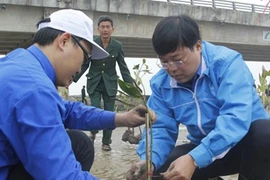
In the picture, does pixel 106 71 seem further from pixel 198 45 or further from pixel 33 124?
pixel 33 124

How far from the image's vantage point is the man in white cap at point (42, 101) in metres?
1.57

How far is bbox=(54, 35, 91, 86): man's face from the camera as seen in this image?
1830 mm

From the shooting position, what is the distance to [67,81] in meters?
1.94

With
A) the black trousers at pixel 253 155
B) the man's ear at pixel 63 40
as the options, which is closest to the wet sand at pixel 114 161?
the black trousers at pixel 253 155

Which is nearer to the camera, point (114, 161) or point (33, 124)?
point (33, 124)

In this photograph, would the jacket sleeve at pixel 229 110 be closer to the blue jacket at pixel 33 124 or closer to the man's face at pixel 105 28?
the blue jacket at pixel 33 124

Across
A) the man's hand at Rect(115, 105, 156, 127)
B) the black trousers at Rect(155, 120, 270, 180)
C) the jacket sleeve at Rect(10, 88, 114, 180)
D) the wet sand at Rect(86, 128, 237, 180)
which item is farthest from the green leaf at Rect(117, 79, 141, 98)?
the wet sand at Rect(86, 128, 237, 180)

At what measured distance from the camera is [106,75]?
552 centimetres

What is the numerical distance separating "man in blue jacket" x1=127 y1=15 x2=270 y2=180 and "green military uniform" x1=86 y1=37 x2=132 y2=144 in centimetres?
287

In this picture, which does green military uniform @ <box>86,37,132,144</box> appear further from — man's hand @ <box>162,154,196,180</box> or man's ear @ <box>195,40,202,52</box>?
man's hand @ <box>162,154,196,180</box>

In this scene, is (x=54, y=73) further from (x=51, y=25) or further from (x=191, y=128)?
(x=191, y=128)

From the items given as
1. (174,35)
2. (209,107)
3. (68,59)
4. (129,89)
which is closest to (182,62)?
(174,35)

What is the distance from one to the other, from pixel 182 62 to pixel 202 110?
12.5 inches

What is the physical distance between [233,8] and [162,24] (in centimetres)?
1615
